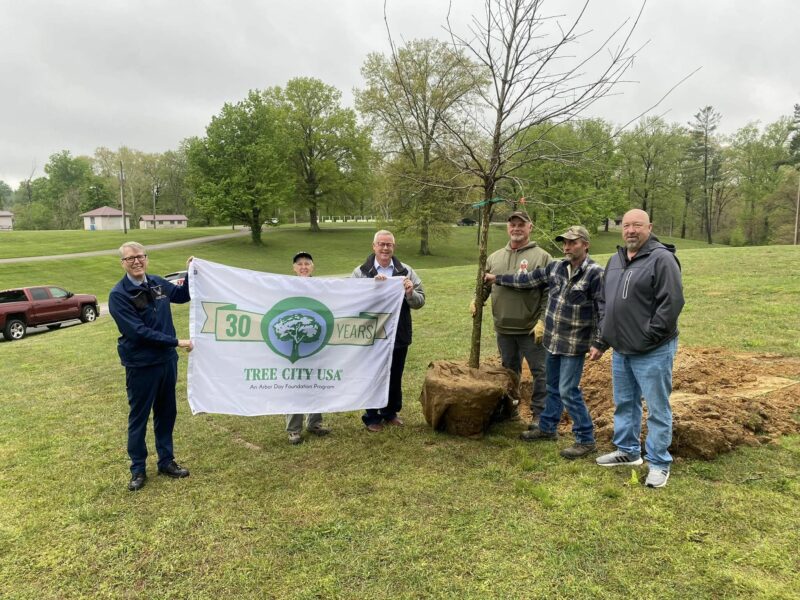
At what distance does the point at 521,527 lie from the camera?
3.14m

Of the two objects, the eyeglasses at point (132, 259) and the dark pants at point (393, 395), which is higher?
the eyeglasses at point (132, 259)

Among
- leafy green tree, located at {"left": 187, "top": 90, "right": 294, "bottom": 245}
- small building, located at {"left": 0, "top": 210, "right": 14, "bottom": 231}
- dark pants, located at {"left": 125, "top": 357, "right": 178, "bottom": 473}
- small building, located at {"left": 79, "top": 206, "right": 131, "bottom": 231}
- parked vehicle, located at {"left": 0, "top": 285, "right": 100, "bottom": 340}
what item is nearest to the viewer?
dark pants, located at {"left": 125, "top": 357, "right": 178, "bottom": 473}

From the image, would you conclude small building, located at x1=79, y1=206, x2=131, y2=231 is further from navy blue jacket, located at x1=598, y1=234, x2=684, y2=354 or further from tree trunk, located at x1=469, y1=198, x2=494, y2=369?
navy blue jacket, located at x1=598, y1=234, x2=684, y2=354

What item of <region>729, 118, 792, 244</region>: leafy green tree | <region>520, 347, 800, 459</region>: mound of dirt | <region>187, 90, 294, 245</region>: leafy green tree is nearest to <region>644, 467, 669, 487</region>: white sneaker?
<region>520, 347, 800, 459</region>: mound of dirt

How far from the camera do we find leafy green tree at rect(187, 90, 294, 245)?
36.9m

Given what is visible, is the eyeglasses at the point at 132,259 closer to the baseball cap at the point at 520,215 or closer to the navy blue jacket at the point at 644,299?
the baseball cap at the point at 520,215

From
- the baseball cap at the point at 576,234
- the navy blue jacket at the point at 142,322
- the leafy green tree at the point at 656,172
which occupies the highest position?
the leafy green tree at the point at 656,172

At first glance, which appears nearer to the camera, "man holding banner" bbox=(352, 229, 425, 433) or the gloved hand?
the gloved hand

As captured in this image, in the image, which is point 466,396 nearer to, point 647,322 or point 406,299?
point 406,299

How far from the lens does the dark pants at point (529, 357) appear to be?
15.4 ft

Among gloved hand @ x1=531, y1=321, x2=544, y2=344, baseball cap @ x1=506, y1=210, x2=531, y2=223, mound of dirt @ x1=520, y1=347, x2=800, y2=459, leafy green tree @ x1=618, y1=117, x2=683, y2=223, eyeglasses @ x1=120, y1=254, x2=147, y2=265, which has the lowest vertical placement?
mound of dirt @ x1=520, y1=347, x2=800, y2=459

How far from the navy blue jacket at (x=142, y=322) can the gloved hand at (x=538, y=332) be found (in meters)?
3.46

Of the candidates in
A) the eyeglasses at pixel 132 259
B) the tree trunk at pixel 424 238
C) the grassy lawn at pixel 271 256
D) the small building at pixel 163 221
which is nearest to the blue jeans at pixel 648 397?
the eyeglasses at pixel 132 259

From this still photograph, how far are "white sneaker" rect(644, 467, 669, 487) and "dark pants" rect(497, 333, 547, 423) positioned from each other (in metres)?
1.36
